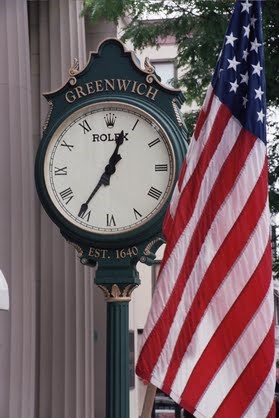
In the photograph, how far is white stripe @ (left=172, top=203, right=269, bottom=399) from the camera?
377cm

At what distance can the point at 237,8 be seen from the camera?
12.9 ft

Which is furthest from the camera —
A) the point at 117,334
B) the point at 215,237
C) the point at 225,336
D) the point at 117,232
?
the point at 117,232

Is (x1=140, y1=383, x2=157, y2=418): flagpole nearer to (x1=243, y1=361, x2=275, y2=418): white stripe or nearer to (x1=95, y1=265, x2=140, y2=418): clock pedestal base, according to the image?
(x1=243, y1=361, x2=275, y2=418): white stripe

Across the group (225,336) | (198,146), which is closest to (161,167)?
(198,146)

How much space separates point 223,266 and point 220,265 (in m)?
0.01

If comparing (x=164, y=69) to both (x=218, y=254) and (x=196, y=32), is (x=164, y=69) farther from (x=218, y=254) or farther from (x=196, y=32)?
(x=218, y=254)

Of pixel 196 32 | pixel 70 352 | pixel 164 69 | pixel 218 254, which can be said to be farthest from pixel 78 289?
pixel 164 69

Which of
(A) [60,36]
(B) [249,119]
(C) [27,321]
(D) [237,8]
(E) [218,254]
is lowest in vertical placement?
(C) [27,321]

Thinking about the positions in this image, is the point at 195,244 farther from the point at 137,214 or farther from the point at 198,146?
the point at 137,214

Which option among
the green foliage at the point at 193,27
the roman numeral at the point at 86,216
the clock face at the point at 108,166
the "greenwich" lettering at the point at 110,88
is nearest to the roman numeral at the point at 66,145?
the clock face at the point at 108,166

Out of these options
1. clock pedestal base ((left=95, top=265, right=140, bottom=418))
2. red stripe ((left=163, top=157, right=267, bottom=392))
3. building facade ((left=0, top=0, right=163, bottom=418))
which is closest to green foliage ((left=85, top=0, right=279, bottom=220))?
building facade ((left=0, top=0, right=163, bottom=418))

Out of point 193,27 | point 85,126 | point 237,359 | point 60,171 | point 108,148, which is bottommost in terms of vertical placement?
point 237,359

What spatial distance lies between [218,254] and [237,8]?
3.36ft

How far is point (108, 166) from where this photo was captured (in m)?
5.39
